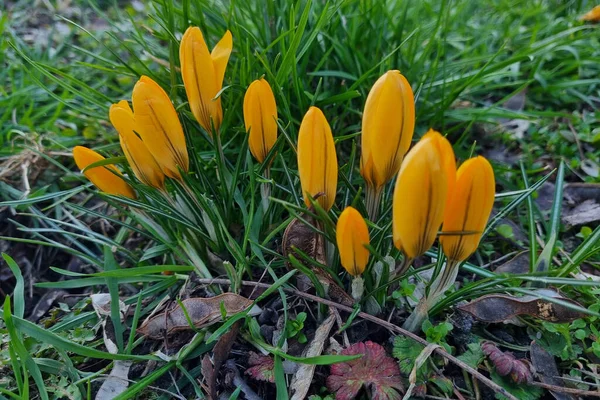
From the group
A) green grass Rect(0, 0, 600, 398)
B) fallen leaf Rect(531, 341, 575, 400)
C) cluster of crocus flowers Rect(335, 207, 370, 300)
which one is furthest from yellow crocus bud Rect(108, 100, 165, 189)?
fallen leaf Rect(531, 341, 575, 400)

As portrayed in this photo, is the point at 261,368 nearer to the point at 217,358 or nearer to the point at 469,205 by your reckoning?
the point at 217,358

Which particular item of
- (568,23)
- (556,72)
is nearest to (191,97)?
(556,72)

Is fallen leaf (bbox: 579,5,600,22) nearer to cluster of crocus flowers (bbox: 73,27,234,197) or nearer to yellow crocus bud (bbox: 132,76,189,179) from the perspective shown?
cluster of crocus flowers (bbox: 73,27,234,197)

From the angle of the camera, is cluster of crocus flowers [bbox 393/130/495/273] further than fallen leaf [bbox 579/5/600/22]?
No

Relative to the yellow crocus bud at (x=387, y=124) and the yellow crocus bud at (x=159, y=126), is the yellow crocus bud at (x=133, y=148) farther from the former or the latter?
the yellow crocus bud at (x=387, y=124)

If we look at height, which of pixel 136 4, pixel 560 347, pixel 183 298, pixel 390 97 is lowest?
pixel 560 347

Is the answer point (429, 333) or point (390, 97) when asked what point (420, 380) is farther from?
point (390, 97)

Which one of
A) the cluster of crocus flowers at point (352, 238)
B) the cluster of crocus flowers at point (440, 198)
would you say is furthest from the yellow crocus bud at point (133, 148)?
the cluster of crocus flowers at point (440, 198)
